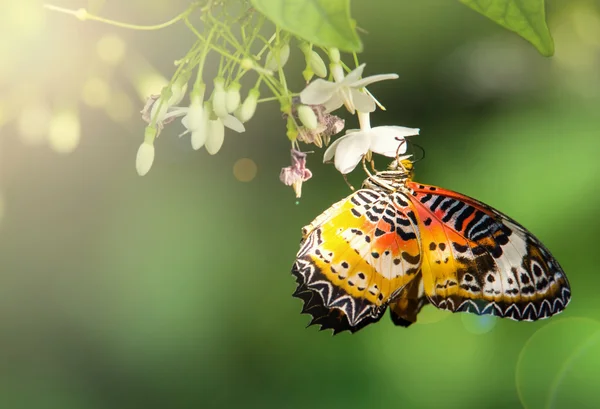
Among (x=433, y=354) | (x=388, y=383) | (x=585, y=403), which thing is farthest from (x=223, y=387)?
(x=585, y=403)

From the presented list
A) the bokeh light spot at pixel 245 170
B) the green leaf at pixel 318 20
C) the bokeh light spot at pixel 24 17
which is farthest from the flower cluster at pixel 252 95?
the bokeh light spot at pixel 245 170

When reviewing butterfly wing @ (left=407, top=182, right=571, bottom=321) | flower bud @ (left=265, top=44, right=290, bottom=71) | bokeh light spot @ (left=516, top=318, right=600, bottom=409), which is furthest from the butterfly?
bokeh light spot @ (left=516, top=318, right=600, bottom=409)

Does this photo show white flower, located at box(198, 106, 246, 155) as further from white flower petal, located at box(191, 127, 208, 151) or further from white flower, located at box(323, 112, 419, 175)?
white flower, located at box(323, 112, 419, 175)

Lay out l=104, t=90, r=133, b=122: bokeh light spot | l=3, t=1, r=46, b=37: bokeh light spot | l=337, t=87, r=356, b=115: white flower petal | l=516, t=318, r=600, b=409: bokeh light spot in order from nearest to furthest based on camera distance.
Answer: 1. l=3, t=1, r=46, b=37: bokeh light spot
2. l=337, t=87, r=356, b=115: white flower petal
3. l=104, t=90, r=133, b=122: bokeh light spot
4. l=516, t=318, r=600, b=409: bokeh light spot

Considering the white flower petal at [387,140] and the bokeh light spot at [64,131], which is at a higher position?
the bokeh light spot at [64,131]

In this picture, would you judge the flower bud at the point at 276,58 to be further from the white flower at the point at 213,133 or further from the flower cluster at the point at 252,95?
the white flower at the point at 213,133

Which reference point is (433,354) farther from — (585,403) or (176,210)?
(176,210)

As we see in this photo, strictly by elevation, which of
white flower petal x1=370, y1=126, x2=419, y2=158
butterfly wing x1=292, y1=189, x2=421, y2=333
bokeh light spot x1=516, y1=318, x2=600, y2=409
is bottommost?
bokeh light spot x1=516, y1=318, x2=600, y2=409
